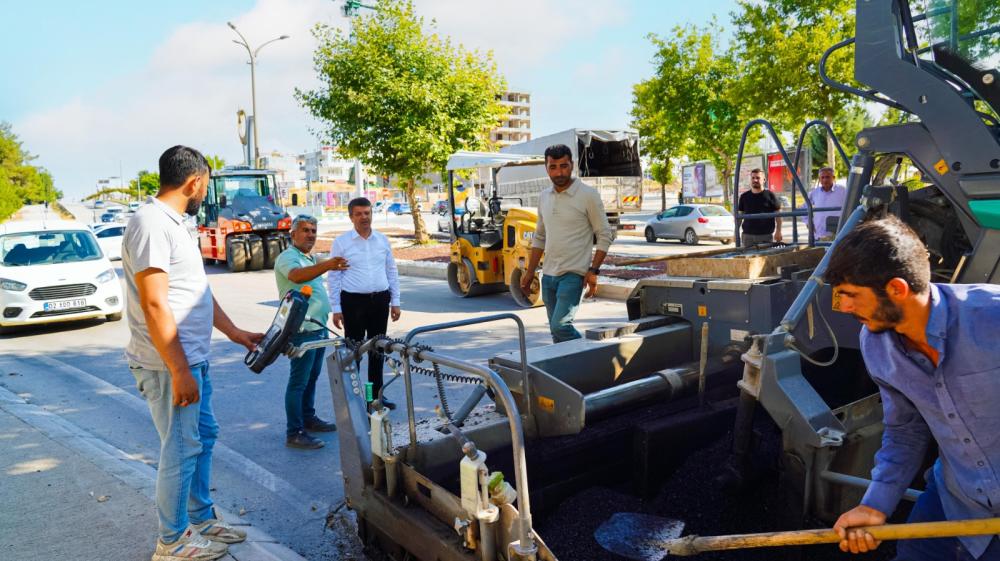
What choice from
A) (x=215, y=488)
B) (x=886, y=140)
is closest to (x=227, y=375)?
(x=215, y=488)

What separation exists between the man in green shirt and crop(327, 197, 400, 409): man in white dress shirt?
0.21 metres

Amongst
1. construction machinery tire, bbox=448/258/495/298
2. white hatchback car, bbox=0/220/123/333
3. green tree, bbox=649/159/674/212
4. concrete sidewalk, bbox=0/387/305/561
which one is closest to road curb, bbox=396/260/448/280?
construction machinery tire, bbox=448/258/495/298

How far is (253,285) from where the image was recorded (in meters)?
15.9

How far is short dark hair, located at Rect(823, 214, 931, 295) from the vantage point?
5.94ft

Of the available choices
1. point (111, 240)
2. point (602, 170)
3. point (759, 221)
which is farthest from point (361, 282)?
point (111, 240)

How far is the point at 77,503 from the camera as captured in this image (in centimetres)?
403

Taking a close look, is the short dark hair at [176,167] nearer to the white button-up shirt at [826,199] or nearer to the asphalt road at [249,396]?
the asphalt road at [249,396]

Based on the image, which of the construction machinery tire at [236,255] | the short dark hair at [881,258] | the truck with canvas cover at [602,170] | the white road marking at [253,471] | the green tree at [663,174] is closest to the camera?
the short dark hair at [881,258]

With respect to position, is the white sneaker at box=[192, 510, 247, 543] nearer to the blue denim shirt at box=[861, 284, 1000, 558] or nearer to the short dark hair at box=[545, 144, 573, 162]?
the blue denim shirt at box=[861, 284, 1000, 558]

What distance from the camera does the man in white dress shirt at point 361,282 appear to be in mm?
5496

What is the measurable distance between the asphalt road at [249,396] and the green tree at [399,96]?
9352mm

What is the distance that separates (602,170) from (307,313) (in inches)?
613

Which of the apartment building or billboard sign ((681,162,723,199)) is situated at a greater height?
the apartment building

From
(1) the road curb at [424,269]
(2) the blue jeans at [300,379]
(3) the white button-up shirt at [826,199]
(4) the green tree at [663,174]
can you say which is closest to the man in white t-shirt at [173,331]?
(2) the blue jeans at [300,379]
